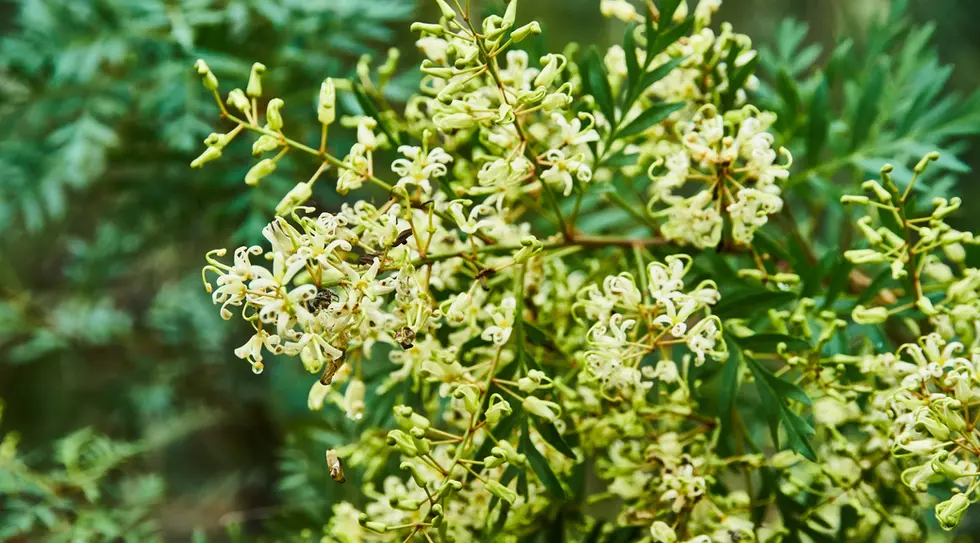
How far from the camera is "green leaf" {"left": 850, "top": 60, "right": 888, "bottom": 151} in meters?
0.72

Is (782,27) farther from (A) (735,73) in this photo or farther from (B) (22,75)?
(B) (22,75)

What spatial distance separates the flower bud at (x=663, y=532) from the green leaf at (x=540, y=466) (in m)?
0.06

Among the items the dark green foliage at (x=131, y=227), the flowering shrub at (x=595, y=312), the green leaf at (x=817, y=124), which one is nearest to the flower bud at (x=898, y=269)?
the flowering shrub at (x=595, y=312)

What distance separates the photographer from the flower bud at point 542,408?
476mm

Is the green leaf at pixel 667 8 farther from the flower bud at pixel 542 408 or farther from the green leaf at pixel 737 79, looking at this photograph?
the flower bud at pixel 542 408

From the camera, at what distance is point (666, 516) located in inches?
21.9

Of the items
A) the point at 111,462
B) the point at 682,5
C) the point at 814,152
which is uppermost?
the point at 682,5

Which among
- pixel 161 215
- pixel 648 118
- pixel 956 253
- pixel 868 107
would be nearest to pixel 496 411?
pixel 648 118

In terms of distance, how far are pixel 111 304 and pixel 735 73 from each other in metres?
1.07

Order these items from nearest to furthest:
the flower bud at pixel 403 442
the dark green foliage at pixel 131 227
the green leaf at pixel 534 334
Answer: the flower bud at pixel 403 442
the green leaf at pixel 534 334
the dark green foliage at pixel 131 227

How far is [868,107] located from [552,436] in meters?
0.44

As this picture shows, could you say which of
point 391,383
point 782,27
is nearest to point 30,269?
point 391,383

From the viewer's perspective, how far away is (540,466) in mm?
505

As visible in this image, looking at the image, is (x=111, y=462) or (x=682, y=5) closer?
(x=682, y=5)
